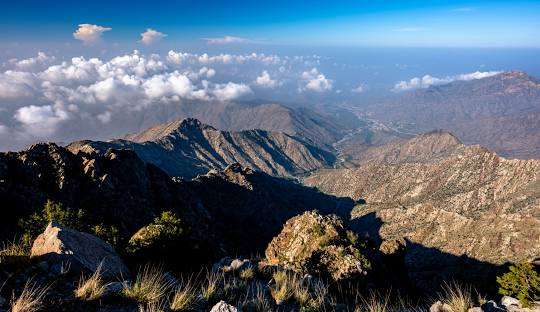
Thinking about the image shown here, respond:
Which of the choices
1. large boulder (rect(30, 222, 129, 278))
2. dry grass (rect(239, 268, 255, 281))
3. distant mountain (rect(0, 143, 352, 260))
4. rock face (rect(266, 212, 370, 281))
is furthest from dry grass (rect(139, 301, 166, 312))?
distant mountain (rect(0, 143, 352, 260))

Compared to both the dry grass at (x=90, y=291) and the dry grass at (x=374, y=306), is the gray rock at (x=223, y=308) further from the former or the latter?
the dry grass at (x=374, y=306)

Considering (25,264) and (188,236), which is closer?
(25,264)

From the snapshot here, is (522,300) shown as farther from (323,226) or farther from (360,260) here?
(323,226)

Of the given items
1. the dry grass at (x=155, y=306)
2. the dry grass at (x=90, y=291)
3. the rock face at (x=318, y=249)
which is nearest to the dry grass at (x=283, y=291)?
the dry grass at (x=155, y=306)

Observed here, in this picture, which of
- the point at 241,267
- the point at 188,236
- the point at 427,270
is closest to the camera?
the point at 241,267

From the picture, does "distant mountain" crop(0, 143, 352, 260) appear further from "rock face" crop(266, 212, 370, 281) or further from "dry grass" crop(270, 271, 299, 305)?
"dry grass" crop(270, 271, 299, 305)

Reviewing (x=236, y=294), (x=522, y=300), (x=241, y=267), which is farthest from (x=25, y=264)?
(x=522, y=300)
